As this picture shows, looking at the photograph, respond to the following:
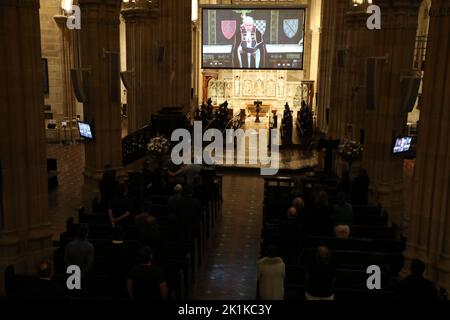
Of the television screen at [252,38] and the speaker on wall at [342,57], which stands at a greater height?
the television screen at [252,38]

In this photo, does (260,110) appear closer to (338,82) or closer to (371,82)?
(338,82)

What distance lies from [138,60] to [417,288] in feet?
54.7

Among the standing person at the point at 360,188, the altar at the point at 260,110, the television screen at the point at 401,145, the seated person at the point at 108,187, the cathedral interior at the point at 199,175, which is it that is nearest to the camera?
the cathedral interior at the point at 199,175

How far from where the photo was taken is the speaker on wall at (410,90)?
439 inches

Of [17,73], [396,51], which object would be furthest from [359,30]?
[17,73]

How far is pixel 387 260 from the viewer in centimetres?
870

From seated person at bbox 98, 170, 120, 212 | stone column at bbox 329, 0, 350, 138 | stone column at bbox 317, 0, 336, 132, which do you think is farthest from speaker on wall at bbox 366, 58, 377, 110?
stone column at bbox 317, 0, 336, 132

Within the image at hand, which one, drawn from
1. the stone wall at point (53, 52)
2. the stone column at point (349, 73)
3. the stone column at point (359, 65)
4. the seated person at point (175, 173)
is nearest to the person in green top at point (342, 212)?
the seated person at point (175, 173)

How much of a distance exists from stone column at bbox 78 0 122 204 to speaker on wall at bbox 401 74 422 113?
24.0 ft

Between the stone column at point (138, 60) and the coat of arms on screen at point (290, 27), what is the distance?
1068cm

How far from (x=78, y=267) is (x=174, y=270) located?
1.70 meters

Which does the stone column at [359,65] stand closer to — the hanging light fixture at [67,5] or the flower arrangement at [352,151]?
the flower arrangement at [352,151]

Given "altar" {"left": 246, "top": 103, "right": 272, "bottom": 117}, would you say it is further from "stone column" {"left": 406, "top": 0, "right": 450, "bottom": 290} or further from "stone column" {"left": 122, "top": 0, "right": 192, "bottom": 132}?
"stone column" {"left": 406, "top": 0, "right": 450, "bottom": 290}

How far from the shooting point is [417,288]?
5.89 meters
